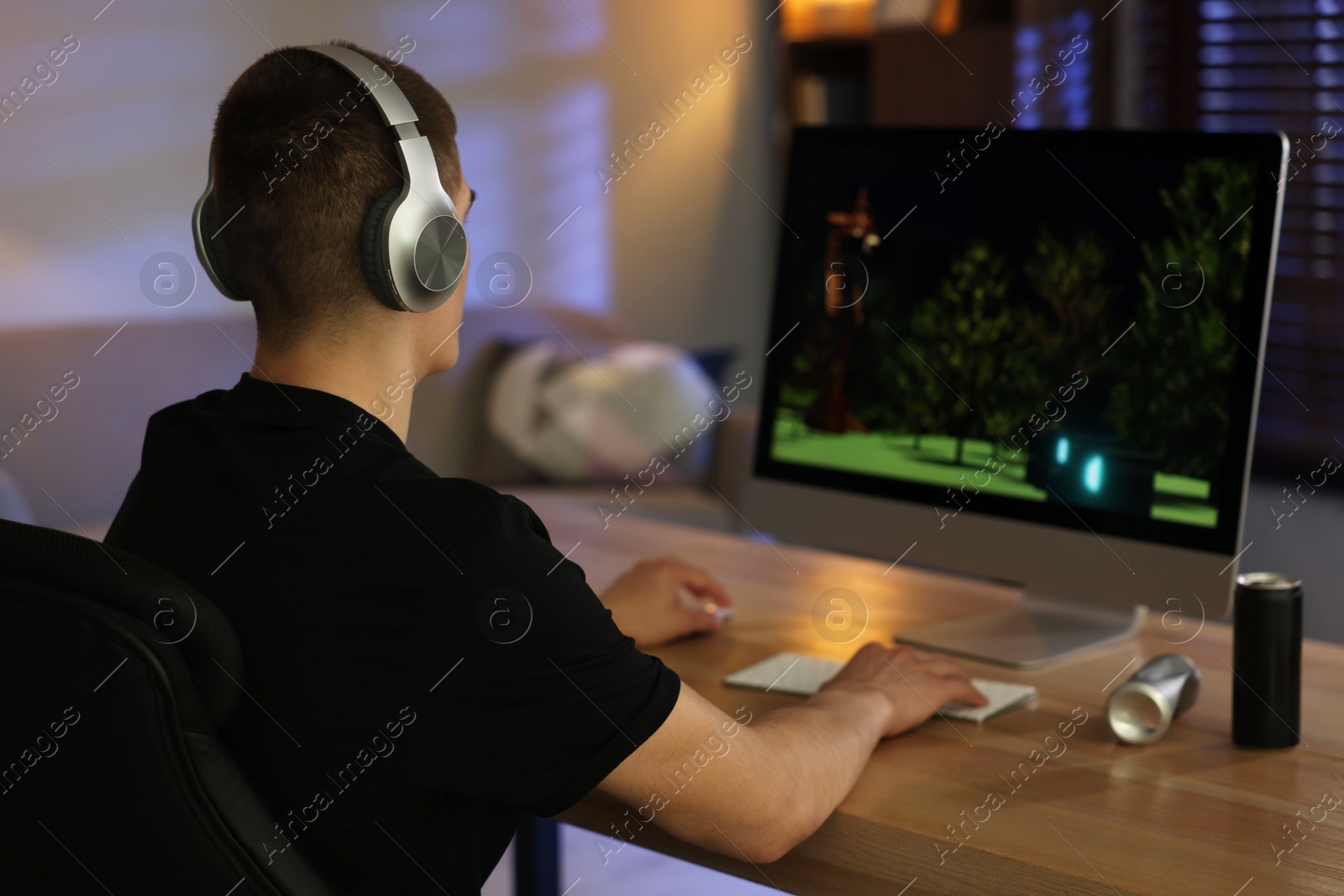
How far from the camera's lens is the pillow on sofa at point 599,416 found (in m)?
3.33

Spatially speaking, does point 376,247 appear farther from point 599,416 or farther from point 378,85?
point 599,416

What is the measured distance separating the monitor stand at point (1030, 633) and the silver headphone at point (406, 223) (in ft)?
2.20

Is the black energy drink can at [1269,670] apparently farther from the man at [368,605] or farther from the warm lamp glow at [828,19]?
the warm lamp glow at [828,19]

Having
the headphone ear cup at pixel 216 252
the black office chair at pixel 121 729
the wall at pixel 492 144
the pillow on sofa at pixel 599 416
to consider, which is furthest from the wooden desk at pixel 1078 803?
the wall at pixel 492 144

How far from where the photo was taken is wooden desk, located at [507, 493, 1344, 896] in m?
0.90

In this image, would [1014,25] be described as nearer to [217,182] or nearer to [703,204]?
[703,204]

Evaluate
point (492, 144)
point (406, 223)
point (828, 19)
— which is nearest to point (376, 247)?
point (406, 223)

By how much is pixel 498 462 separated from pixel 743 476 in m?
0.64

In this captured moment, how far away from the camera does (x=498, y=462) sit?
341 centimetres

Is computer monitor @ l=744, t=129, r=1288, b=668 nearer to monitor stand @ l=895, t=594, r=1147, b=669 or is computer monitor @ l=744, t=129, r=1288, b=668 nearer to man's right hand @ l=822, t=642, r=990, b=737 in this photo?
monitor stand @ l=895, t=594, r=1147, b=669

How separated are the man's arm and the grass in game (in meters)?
0.34

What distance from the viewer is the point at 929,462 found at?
142 centimetres

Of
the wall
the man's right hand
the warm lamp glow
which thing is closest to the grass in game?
the man's right hand

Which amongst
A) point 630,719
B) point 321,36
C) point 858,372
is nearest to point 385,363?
point 630,719
